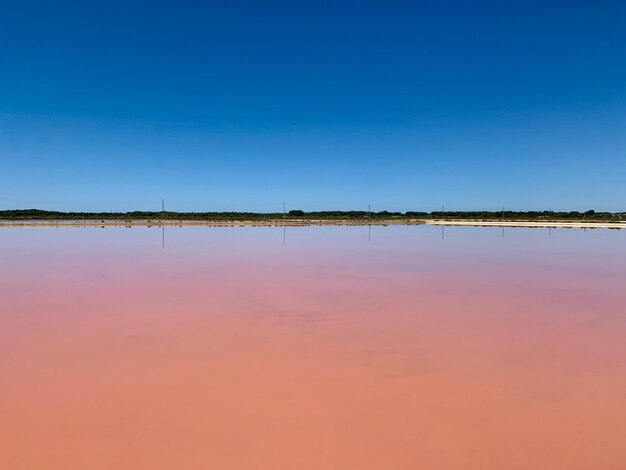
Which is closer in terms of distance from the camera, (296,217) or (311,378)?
(311,378)

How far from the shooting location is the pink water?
8.73 feet

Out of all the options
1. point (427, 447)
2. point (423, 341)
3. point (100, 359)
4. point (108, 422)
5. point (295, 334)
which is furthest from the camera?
point (295, 334)

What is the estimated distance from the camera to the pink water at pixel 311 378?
2.66m

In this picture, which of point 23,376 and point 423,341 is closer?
point 23,376

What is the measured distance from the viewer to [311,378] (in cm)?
372

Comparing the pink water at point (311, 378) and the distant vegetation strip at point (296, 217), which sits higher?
the distant vegetation strip at point (296, 217)

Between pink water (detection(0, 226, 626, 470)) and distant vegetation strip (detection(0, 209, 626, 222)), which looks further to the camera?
distant vegetation strip (detection(0, 209, 626, 222))

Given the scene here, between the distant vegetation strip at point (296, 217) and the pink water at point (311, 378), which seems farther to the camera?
the distant vegetation strip at point (296, 217)

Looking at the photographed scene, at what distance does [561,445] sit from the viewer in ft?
8.90

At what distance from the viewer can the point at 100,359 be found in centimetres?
411

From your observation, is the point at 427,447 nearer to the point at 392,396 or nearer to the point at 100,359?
the point at 392,396

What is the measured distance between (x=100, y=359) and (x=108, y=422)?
1329 mm

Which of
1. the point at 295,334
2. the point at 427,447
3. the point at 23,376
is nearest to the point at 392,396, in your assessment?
the point at 427,447

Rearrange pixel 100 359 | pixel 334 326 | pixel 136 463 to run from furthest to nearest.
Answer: pixel 334 326, pixel 100 359, pixel 136 463
